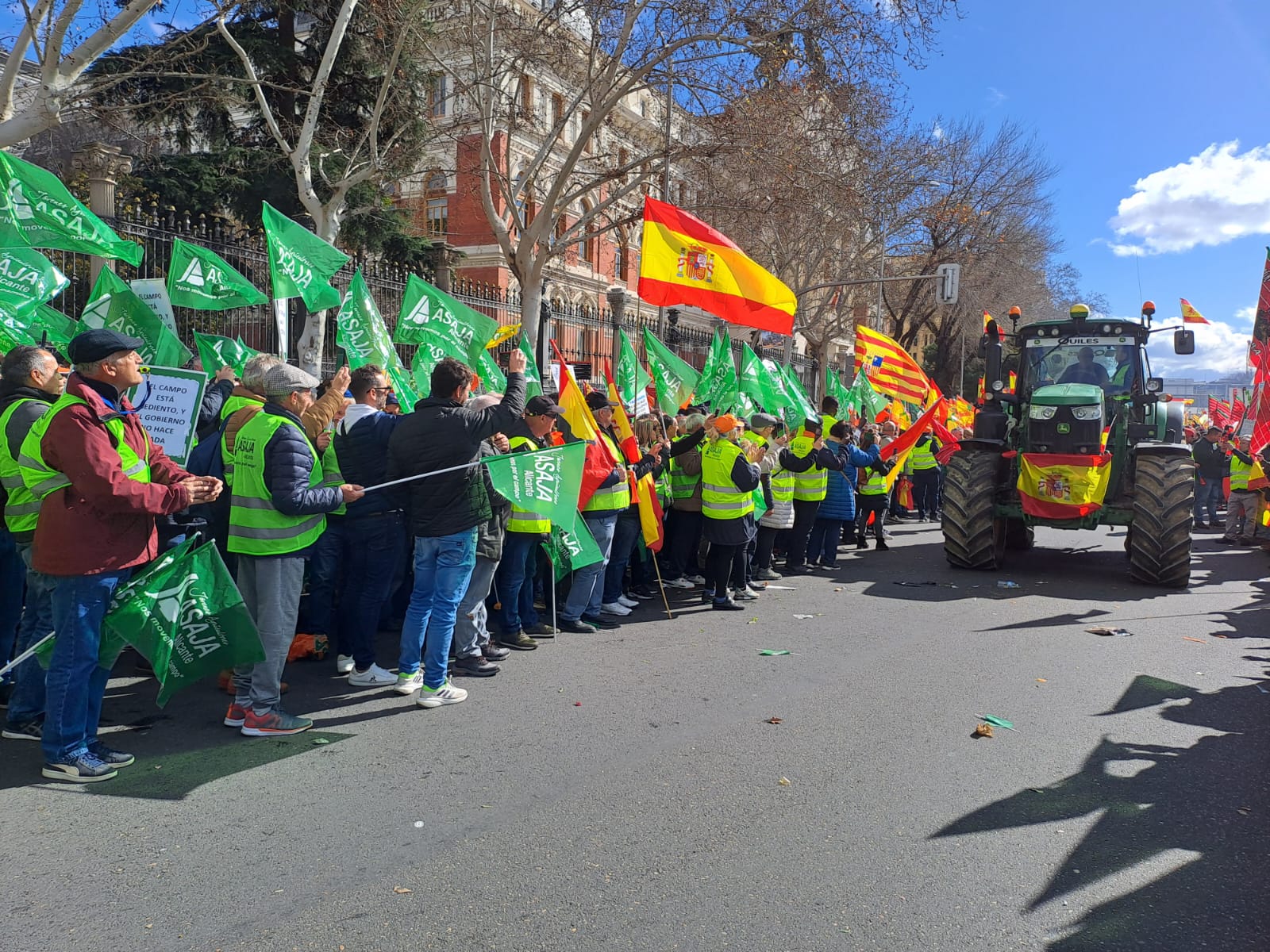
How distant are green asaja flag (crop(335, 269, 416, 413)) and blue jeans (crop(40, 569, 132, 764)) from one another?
12.5ft

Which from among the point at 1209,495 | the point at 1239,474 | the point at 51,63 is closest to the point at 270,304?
the point at 51,63

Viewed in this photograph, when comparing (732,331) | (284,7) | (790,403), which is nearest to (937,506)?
(790,403)

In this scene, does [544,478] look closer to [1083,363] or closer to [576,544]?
[576,544]

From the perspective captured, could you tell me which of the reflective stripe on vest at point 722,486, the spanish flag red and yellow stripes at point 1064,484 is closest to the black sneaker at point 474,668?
the reflective stripe on vest at point 722,486

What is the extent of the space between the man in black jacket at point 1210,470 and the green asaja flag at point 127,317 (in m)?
15.5

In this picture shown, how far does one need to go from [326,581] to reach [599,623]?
8.00 feet

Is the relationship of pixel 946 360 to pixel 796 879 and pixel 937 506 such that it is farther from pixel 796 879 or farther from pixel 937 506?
pixel 796 879

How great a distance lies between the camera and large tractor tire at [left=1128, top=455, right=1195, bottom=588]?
9.55 meters

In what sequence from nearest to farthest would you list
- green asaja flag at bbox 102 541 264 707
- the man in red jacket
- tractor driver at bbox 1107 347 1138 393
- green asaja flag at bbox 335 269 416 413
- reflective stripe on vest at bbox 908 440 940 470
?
the man in red jacket
green asaja flag at bbox 102 541 264 707
green asaja flag at bbox 335 269 416 413
tractor driver at bbox 1107 347 1138 393
reflective stripe on vest at bbox 908 440 940 470

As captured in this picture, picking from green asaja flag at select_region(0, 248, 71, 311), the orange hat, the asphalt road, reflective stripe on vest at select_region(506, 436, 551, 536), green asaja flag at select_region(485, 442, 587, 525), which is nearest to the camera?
the asphalt road

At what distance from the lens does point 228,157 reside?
20.0 metres

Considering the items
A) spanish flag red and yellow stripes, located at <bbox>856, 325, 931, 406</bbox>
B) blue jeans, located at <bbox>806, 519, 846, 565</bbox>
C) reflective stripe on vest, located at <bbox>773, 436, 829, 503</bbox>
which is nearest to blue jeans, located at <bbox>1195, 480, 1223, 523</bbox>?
spanish flag red and yellow stripes, located at <bbox>856, 325, 931, 406</bbox>

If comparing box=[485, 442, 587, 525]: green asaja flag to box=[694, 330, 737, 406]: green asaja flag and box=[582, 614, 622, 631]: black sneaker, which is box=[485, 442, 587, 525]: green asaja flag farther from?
box=[694, 330, 737, 406]: green asaja flag

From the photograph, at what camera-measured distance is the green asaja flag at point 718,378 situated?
12.4 meters
